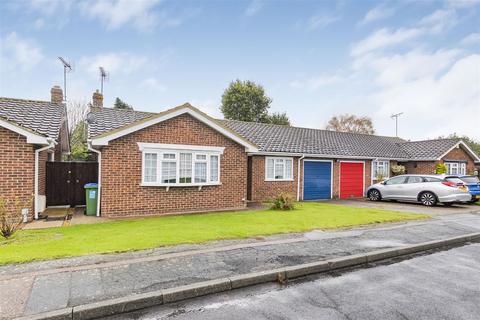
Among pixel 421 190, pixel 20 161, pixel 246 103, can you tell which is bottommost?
pixel 421 190

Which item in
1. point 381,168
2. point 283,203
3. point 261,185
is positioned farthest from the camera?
point 381,168

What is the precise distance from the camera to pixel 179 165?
10.8m

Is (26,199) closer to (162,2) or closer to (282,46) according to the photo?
(162,2)

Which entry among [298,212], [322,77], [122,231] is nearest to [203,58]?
[322,77]

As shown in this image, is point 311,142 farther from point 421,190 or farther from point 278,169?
point 421,190

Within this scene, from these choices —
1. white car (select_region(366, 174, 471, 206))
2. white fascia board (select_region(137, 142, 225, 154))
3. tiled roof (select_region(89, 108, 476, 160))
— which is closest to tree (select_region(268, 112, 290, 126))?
tiled roof (select_region(89, 108, 476, 160))

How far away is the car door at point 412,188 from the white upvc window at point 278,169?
6.18m

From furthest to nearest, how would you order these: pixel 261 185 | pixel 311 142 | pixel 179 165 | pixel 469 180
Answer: pixel 311 142 < pixel 261 185 < pixel 469 180 < pixel 179 165

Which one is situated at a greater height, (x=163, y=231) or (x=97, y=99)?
(x=97, y=99)

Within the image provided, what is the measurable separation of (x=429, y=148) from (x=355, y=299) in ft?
69.3

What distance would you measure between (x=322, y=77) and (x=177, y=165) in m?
14.3

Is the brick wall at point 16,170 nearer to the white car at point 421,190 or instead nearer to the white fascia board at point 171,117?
the white fascia board at point 171,117

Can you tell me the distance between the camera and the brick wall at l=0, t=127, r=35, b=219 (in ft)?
28.5

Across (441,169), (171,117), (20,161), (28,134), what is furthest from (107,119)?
(441,169)
